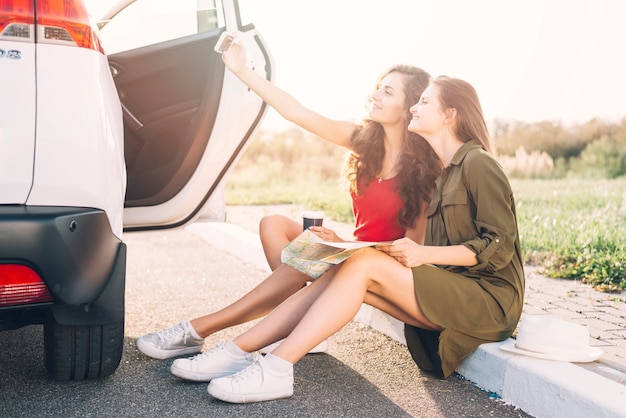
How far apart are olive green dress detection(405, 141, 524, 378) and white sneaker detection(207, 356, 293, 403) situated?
60 centimetres

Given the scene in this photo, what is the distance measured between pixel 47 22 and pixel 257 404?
4.90 ft

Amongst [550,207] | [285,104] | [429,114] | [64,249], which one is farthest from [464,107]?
[550,207]

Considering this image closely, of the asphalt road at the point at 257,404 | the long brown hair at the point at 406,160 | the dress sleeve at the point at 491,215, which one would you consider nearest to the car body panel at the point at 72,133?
the asphalt road at the point at 257,404

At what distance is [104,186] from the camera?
2.69m

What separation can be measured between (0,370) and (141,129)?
126 centimetres

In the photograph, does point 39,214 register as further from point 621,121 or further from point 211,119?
point 621,121

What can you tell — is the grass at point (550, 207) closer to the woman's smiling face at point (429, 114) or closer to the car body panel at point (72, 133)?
the woman's smiling face at point (429, 114)

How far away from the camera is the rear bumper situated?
2461mm

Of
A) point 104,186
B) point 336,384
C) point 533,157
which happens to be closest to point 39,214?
point 104,186

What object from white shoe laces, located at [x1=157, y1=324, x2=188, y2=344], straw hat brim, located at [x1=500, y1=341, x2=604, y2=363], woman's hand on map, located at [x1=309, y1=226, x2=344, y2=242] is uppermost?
woman's hand on map, located at [x1=309, y1=226, x2=344, y2=242]

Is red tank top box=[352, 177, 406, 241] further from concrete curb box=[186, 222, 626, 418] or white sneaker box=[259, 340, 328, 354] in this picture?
concrete curb box=[186, 222, 626, 418]

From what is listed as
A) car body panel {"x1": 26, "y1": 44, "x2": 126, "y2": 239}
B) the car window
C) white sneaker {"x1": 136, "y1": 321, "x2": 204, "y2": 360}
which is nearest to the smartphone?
the car window

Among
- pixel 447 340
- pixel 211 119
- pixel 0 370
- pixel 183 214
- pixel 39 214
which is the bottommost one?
pixel 0 370

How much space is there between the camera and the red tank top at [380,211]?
3779 mm
